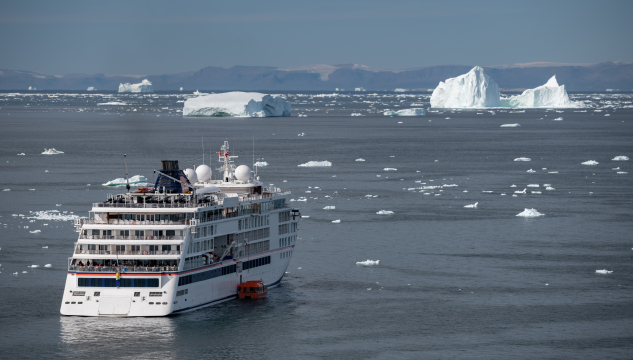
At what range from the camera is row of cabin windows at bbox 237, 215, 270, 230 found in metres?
44.3

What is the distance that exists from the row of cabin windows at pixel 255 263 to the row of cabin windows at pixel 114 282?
6.33m

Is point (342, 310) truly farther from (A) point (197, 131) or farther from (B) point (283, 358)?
(A) point (197, 131)

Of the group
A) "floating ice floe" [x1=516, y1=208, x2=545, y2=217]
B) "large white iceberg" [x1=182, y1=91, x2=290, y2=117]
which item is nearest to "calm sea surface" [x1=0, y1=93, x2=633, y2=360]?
"floating ice floe" [x1=516, y1=208, x2=545, y2=217]

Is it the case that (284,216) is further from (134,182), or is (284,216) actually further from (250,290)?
(134,182)

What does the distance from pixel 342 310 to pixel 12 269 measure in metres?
19.4

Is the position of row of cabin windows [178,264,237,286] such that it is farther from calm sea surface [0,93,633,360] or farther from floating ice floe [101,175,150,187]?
floating ice floe [101,175,150,187]

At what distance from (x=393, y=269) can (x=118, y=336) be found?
18.1 meters

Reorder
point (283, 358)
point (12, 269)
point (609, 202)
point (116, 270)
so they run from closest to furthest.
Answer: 1. point (283, 358)
2. point (116, 270)
3. point (12, 269)
4. point (609, 202)

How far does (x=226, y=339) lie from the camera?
38188 mm

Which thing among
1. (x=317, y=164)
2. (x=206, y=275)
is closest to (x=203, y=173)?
(x=206, y=275)

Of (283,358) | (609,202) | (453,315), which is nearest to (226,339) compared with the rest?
(283,358)

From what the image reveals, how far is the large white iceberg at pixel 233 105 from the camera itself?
172875mm

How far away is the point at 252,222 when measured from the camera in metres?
45.0

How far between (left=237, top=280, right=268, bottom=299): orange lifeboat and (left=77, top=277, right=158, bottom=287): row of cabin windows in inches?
238
